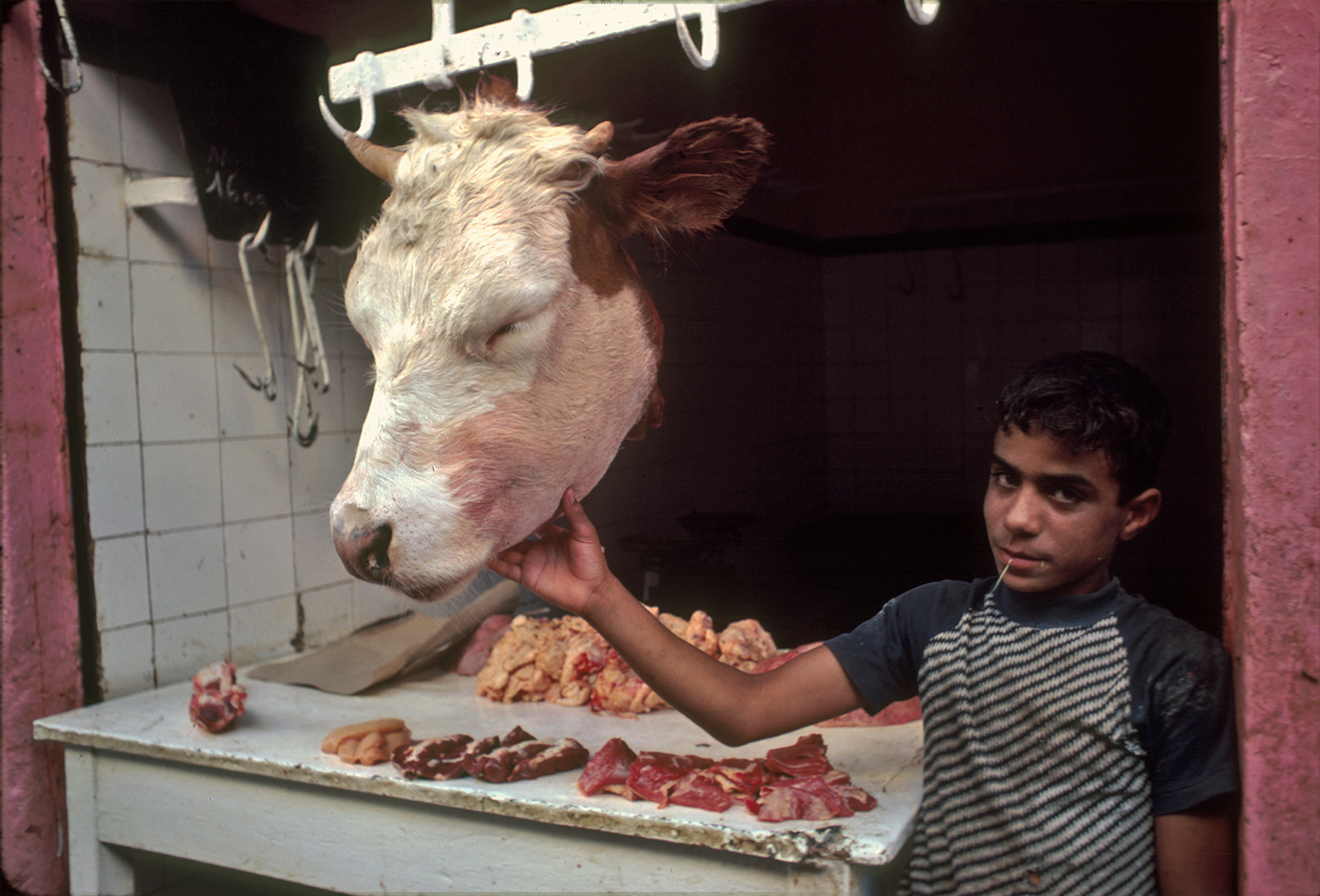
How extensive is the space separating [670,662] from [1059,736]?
53 cm

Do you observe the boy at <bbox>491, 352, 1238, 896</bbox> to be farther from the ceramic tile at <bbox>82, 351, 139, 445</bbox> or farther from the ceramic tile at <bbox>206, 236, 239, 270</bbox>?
the ceramic tile at <bbox>206, 236, 239, 270</bbox>

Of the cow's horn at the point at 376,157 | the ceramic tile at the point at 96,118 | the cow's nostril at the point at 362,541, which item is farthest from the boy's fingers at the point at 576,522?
the ceramic tile at the point at 96,118

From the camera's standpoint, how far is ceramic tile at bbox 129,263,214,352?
231 centimetres

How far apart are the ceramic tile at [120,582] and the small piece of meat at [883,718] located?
1724mm

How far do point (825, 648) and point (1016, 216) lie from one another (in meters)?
2.73

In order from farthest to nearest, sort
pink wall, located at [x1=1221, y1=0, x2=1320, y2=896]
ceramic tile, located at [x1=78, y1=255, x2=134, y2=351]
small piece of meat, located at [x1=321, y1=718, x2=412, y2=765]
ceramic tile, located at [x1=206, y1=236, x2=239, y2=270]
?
ceramic tile, located at [x1=206, y1=236, x2=239, y2=270]
ceramic tile, located at [x1=78, y1=255, x2=134, y2=351]
small piece of meat, located at [x1=321, y1=718, x2=412, y2=765]
pink wall, located at [x1=1221, y1=0, x2=1320, y2=896]

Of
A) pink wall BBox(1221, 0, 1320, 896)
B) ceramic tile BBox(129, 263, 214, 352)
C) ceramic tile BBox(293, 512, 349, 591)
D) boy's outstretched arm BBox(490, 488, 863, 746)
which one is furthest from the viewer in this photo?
ceramic tile BBox(293, 512, 349, 591)

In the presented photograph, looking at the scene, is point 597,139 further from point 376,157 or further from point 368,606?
point 368,606

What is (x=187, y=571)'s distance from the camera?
2391 mm

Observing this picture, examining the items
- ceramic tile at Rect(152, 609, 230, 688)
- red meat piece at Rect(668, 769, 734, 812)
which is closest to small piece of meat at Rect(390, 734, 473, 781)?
red meat piece at Rect(668, 769, 734, 812)

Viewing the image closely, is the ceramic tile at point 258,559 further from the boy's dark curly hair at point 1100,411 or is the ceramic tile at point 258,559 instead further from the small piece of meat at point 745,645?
the boy's dark curly hair at point 1100,411

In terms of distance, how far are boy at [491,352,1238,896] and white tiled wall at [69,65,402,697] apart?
137 cm

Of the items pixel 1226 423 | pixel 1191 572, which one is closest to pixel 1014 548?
pixel 1226 423

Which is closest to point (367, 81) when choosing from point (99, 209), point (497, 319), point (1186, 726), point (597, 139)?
point (597, 139)
